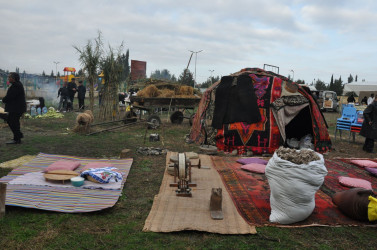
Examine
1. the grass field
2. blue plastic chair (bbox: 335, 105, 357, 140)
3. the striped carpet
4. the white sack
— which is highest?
blue plastic chair (bbox: 335, 105, 357, 140)

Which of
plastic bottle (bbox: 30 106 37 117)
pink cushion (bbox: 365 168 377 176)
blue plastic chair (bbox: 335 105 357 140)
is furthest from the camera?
plastic bottle (bbox: 30 106 37 117)

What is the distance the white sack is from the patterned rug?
15cm

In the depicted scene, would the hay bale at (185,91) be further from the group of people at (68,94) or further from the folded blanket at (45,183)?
the folded blanket at (45,183)

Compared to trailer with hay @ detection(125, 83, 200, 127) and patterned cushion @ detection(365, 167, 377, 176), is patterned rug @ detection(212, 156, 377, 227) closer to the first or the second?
patterned cushion @ detection(365, 167, 377, 176)

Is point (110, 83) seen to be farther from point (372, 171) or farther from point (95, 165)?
point (372, 171)

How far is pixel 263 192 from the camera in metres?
4.78

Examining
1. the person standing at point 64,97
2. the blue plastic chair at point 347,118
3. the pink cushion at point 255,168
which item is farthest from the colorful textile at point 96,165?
the person standing at point 64,97

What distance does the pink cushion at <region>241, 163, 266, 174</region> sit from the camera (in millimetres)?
5891

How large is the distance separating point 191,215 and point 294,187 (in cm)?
132

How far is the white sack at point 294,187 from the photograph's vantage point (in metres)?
3.56

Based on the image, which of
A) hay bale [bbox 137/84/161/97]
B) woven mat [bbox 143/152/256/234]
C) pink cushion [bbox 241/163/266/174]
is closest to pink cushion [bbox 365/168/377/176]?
pink cushion [bbox 241/163/266/174]

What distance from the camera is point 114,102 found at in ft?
41.4

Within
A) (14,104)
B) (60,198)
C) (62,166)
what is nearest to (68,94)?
(14,104)

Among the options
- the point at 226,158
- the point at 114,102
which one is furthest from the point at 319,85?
the point at 226,158
